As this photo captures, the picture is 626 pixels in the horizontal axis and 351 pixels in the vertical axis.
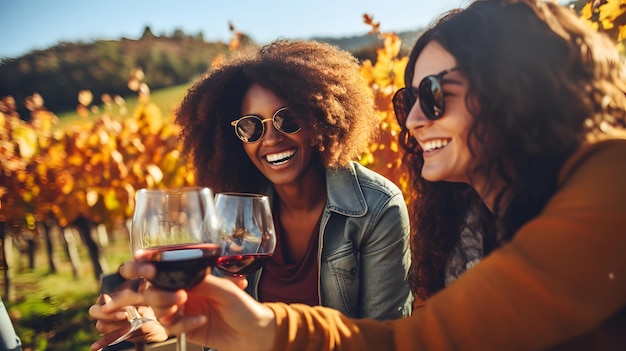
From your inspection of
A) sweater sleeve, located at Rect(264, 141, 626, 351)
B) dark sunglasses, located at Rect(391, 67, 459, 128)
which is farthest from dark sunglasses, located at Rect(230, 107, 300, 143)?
sweater sleeve, located at Rect(264, 141, 626, 351)

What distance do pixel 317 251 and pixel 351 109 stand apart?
83 cm

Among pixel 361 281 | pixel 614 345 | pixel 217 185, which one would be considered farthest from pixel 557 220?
pixel 217 185

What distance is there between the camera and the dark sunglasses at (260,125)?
2863mm

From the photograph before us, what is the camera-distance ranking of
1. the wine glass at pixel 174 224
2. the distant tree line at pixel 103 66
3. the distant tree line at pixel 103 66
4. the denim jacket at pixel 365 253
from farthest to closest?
the distant tree line at pixel 103 66 → the distant tree line at pixel 103 66 → the denim jacket at pixel 365 253 → the wine glass at pixel 174 224

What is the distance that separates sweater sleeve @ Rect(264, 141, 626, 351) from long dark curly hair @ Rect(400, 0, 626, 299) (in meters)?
0.27

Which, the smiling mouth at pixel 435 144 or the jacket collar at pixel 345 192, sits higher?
the smiling mouth at pixel 435 144

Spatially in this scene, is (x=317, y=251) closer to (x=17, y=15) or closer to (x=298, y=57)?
(x=298, y=57)

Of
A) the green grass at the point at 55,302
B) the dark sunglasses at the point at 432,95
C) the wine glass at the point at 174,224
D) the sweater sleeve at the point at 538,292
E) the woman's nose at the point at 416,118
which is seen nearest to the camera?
the sweater sleeve at the point at 538,292

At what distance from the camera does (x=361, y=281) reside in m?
2.82

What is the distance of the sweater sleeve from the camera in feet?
4.17

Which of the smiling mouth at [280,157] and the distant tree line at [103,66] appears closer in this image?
the smiling mouth at [280,157]

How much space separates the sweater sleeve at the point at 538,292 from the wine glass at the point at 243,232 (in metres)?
0.48

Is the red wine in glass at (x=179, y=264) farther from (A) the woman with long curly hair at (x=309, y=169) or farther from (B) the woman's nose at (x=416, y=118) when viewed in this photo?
(A) the woman with long curly hair at (x=309, y=169)

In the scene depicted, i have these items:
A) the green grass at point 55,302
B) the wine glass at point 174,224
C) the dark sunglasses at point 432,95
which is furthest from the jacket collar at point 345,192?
the wine glass at point 174,224
